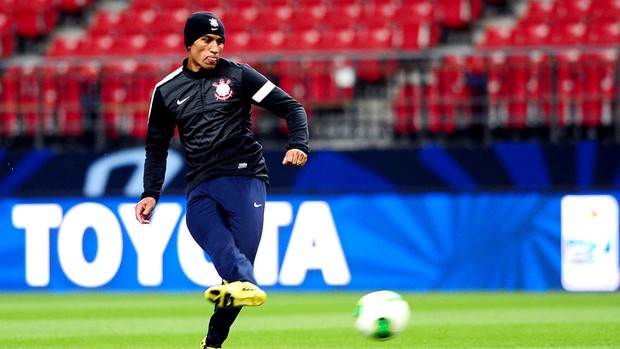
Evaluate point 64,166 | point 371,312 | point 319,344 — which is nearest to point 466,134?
point 64,166

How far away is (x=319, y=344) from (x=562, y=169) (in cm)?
638

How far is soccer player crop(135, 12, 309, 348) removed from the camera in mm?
6961

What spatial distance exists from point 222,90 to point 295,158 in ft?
2.20

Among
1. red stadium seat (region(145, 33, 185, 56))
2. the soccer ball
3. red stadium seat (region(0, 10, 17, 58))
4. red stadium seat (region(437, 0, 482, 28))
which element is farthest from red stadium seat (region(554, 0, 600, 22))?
the soccer ball

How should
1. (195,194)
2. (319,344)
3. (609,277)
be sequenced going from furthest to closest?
(609,277), (319,344), (195,194)

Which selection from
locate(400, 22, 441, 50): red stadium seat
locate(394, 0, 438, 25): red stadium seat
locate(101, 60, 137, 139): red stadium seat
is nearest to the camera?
locate(101, 60, 137, 139): red stadium seat

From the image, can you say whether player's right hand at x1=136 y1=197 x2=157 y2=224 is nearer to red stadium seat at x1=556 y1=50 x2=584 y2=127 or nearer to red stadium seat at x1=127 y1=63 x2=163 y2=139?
red stadium seat at x1=556 y1=50 x2=584 y2=127

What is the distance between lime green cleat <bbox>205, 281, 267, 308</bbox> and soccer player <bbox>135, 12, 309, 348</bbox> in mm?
511

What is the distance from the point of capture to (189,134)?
712 cm

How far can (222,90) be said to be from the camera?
7.07m

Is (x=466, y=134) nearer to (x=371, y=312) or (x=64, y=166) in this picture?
(x=64, y=166)

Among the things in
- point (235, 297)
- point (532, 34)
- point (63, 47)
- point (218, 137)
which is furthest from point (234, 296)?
point (63, 47)

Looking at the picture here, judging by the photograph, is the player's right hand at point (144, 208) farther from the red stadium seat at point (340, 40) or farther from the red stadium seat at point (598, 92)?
the red stadium seat at point (340, 40)

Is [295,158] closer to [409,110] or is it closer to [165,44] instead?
[409,110]
